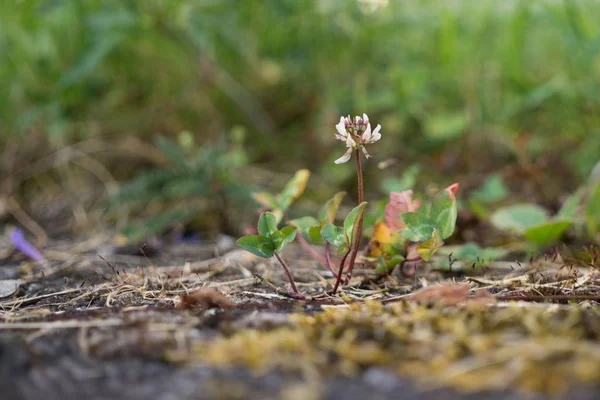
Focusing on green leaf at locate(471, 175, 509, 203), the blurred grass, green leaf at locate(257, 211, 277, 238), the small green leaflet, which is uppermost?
the blurred grass

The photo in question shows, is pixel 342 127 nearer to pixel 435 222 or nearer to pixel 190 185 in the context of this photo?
pixel 435 222

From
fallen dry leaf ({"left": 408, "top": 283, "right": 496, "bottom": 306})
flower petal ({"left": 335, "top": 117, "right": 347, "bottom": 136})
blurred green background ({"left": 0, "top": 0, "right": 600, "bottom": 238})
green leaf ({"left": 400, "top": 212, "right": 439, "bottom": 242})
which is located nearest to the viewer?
fallen dry leaf ({"left": 408, "top": 283, "right": 496, "bottom": 306})

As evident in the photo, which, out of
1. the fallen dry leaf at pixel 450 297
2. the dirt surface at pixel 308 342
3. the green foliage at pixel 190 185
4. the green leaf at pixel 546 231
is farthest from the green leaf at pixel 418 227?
the green foliage at pixel 190 185

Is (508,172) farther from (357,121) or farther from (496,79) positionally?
(357,121)

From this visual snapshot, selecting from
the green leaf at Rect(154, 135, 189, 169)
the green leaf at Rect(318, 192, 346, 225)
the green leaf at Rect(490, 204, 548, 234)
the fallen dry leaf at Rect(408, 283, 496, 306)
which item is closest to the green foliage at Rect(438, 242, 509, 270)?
the green leaf at Rect(490, 204, 548, 234)

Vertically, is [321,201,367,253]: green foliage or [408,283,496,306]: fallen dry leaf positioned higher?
[321,201,367,253]: green foliage

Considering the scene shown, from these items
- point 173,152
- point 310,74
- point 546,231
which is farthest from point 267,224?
point 310,74

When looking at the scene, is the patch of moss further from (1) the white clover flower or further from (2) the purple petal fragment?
(2) the purple petal fragment
